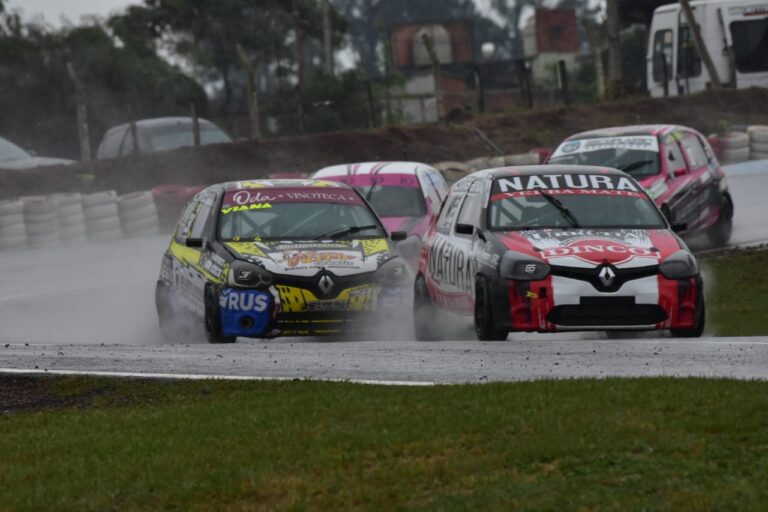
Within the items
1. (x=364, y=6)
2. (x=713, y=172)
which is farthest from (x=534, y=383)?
(x=364, y=6)

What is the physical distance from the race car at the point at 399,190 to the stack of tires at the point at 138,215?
7.72 m

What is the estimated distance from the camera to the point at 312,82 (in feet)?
155

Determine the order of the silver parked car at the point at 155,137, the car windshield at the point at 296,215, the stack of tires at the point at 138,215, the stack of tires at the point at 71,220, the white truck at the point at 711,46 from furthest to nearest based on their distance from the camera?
the white truck at the point at 711,46 → the silver parked car at the point at 155,137 → the stack of tires at the point at 138,215 → the stack of tires at the point at 71,220 → the car windshield at the point at 296,215

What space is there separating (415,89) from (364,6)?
6144cm

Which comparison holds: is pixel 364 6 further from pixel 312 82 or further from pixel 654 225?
pixel 654 225

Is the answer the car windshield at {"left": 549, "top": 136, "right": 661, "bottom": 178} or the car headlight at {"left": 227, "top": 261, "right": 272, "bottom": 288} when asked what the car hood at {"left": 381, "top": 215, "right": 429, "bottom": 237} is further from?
the car headlight at {"left": 227, "top": 261, "right": 272, "bottom": 288}

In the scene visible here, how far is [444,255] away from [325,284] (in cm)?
112

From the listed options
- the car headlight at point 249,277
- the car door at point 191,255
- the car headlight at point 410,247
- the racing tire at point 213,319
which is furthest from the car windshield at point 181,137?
the car headlight at point 249,277

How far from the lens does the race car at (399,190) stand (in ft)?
58.0

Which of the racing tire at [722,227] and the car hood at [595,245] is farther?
the racing tire at [722,227]

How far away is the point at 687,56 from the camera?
41.7 metres

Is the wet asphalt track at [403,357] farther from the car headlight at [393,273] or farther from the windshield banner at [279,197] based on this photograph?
the windshield banner at [279,197]

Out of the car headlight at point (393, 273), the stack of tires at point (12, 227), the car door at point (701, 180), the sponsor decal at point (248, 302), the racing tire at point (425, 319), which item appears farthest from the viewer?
the stack of tires at point (12, 227)

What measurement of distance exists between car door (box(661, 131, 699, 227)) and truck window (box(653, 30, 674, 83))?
21.7m
